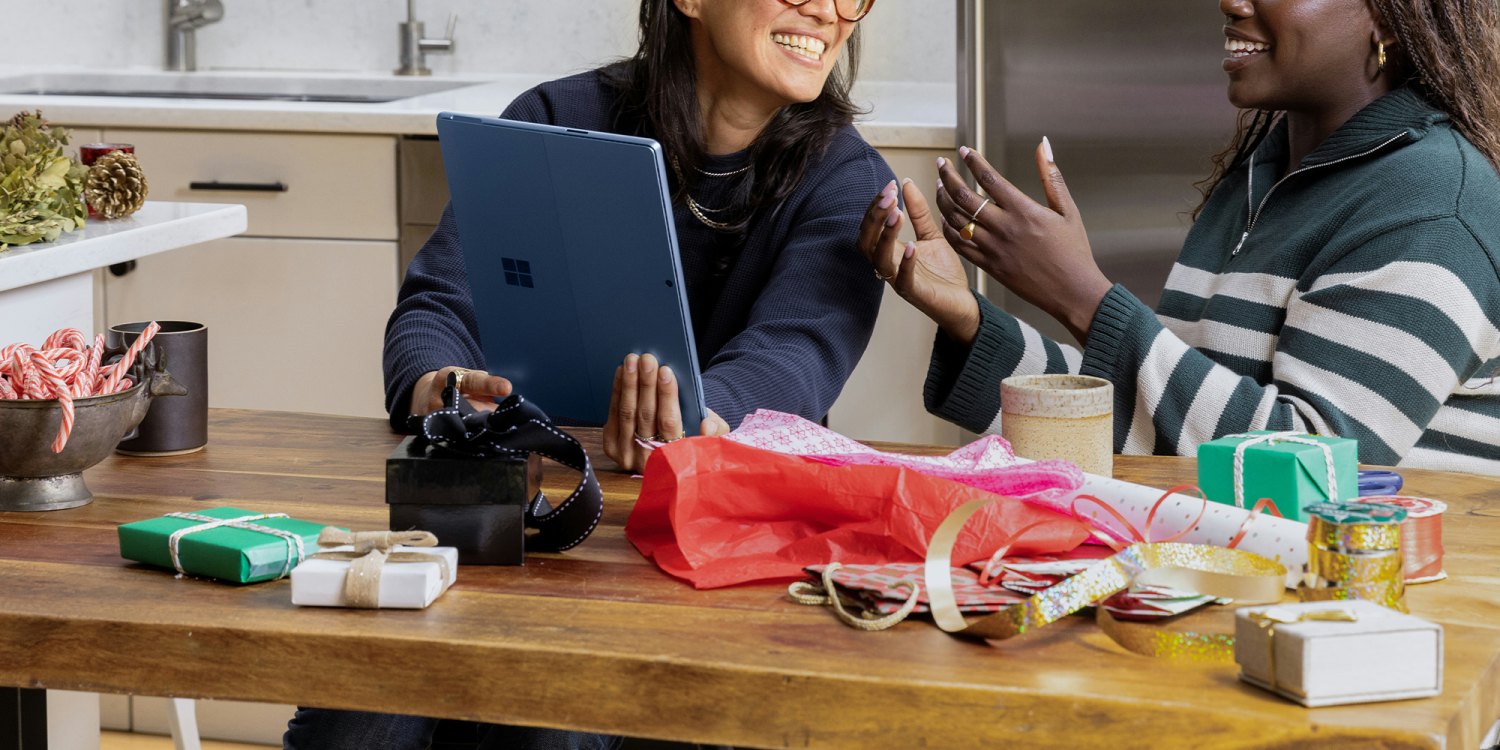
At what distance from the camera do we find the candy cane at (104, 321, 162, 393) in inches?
40.1

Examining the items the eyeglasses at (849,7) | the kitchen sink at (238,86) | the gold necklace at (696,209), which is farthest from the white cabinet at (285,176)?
the eyeglasses at (849,7)

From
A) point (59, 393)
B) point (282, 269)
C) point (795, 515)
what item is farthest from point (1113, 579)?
point (282, 269)

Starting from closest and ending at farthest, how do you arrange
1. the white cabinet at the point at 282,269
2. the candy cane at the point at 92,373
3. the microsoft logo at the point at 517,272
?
the candy cane at the point at 92,373, the microsoft logo at the point at 517,272, the white cabinet at the point at 282,269

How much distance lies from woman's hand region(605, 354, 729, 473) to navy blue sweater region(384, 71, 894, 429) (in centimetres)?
13

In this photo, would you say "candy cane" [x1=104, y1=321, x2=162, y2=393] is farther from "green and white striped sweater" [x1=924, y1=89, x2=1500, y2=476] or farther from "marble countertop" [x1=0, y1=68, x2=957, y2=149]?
"marble countertop" [x1=0, y1=68, x2=957, y2=149]

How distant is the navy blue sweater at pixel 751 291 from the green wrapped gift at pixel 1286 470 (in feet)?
1.49

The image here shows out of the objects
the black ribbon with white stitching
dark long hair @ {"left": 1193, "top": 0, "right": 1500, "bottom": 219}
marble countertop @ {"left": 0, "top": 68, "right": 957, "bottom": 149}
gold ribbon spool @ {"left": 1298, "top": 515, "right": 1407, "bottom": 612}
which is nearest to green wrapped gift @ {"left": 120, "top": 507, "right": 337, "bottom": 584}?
the black ribbon with white stitching

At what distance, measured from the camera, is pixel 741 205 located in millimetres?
1483

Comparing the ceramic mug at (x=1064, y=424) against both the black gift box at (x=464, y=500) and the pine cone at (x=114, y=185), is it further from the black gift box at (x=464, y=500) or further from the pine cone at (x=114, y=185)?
the pine cone at (x=114, y=185)

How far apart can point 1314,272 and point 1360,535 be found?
0.58 meters

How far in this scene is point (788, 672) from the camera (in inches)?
28.0

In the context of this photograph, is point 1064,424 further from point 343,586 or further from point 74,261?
point 74,261

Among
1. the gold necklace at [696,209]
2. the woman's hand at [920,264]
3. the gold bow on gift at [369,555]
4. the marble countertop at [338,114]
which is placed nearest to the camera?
the gold bow on gift at [369,555]

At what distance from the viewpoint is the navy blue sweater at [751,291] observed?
1322 millimetres
